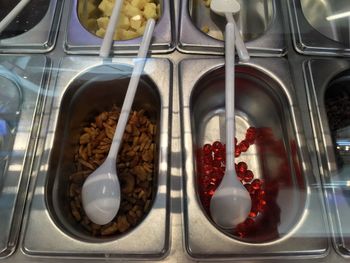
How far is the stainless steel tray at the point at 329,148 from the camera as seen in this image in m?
0.73

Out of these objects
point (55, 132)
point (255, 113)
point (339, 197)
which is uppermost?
point (255, 113)

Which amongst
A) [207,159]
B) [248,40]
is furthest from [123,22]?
[207,159]

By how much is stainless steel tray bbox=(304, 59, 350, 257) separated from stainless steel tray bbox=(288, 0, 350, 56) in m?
0.04

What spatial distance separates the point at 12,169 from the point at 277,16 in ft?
2.82

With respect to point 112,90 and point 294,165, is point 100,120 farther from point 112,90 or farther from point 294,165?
point 294,165

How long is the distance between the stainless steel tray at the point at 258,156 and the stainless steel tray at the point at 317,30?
99 millimetres

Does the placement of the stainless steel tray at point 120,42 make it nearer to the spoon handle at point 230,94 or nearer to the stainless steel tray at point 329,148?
the spoon handle at point 230,94

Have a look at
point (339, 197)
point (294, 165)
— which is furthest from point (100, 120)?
point (339, 197)

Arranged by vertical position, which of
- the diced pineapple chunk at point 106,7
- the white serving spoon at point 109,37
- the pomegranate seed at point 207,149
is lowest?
the pomegranate seed at point 207,149

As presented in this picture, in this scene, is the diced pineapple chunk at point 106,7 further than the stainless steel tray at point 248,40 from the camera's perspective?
Yes

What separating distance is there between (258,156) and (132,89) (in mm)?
431

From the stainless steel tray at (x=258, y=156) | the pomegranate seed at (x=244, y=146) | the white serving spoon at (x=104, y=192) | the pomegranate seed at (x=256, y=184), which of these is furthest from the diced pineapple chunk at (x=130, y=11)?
the pomegranate seed at (x=256, y=184)

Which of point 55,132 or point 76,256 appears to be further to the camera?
point 55,132

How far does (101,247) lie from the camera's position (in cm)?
70
